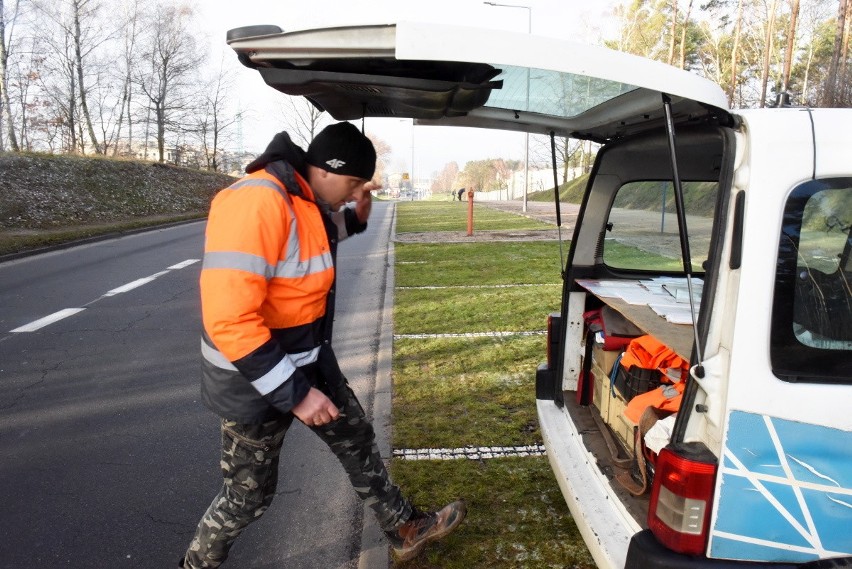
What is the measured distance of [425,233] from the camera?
18297mm

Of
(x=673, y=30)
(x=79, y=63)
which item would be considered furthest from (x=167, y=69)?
(x=673, y=30)

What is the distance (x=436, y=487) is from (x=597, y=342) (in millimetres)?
1197

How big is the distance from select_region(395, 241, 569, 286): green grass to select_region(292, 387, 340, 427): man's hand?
7.38 m

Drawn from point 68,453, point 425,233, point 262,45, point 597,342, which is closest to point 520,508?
point 597,342

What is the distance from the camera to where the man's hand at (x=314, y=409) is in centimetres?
214

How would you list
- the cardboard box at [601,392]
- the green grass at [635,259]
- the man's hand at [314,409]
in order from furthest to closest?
1. the green grass at [635,259]
2. the cardboard box at [601,392]
3. the man's hand at [314,409]

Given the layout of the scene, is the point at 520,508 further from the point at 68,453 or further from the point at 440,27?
the point at 68,453

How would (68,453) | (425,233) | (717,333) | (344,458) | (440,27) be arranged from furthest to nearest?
(425,233), (68,453), (344,458), (717,333), (440,27)

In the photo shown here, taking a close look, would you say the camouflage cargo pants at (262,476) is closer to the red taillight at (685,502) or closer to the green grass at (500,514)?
the green grass at (500,514)

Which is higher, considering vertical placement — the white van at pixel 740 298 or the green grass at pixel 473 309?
the white van at pixel 740 298

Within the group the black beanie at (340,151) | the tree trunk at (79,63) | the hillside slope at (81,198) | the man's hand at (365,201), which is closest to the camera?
the black beanie at (340,151)

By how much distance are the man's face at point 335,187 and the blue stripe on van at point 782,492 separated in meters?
1.48

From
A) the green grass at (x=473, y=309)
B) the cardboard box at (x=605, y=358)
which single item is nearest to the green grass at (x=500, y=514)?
the cardboard box at (x=605, y=358)

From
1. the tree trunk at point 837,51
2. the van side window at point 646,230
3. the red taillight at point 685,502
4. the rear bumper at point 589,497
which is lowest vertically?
the rear bumper at point 589,497
